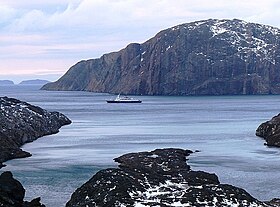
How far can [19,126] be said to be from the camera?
3597 inches

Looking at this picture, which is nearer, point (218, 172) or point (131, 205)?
point (131, 205)

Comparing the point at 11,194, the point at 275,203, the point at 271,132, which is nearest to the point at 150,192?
the point at 275,203

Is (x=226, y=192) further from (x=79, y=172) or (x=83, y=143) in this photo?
(x=83, y=143)

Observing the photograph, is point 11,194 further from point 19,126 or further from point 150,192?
point 19,126

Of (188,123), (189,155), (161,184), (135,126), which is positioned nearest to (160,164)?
(189,155)

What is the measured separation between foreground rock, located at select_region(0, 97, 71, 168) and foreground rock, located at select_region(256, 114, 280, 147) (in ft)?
114

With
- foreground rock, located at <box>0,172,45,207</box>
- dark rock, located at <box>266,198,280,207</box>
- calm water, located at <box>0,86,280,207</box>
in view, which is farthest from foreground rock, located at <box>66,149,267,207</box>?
calm water, located at <box>0,86,280,207</box>

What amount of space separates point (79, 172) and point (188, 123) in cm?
7032

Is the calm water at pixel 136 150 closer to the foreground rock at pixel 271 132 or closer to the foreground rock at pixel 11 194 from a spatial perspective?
the foreground rock at pixel 271 132

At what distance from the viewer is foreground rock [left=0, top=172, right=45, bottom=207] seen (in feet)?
124

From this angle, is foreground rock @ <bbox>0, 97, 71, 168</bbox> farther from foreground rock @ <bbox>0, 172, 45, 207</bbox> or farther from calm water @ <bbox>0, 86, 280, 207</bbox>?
foreground rock @ <bbox>0, 172, 45, 207</bbox>

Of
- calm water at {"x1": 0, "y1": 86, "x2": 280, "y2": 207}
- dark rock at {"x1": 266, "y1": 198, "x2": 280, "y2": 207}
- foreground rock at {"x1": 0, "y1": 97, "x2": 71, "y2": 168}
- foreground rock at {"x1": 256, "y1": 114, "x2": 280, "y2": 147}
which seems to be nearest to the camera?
dark rock at {"x1": 266, "y1": 198, "x2": 280, "y2": 207}

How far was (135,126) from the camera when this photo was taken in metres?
121

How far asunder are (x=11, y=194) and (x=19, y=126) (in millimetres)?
53362
